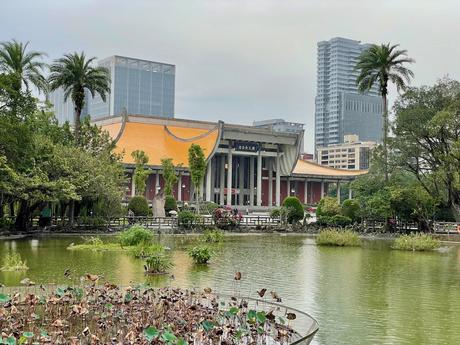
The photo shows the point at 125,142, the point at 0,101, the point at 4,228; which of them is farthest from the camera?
the point at 125,142

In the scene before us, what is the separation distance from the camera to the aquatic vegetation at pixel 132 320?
338 inches

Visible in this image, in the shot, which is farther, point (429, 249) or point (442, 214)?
point (442, 214)

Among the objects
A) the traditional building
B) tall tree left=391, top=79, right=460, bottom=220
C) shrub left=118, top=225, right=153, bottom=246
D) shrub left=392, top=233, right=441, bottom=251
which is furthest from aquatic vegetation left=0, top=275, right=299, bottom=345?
the traditional building

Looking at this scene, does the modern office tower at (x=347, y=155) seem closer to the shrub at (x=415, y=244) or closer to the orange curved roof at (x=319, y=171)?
the orange curved roof at (x=319, y=171)

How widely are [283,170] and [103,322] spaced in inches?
2766

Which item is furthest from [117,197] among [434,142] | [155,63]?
[155,63]

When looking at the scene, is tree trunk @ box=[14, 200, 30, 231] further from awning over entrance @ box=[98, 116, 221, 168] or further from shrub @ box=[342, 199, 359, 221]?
awning over entrance @ box=[98, 116, 221, 168]

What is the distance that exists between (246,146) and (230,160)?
8.98 ft

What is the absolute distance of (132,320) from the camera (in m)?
9.76

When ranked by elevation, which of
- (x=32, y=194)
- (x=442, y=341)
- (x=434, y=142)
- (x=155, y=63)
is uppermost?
(x=155, y=63)

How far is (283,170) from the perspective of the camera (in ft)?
259

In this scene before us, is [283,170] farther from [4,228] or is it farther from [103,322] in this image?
[103,322]

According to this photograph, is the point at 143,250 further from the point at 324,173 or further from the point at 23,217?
the point at 324,173

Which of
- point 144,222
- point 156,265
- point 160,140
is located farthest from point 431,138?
point 160,140
